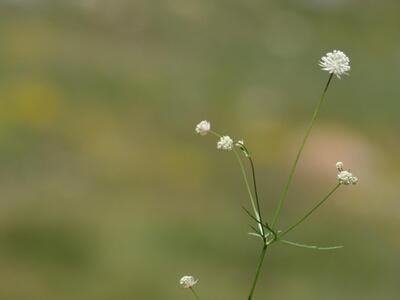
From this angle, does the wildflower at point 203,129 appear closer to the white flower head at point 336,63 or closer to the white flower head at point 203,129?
the white flower head at point 203,129

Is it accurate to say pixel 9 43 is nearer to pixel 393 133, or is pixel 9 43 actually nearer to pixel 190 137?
pixel 190 137

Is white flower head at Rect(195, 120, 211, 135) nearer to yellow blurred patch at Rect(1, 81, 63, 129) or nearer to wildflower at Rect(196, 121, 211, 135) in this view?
Result: wildflower at Rect(196, 121, 211, 135)

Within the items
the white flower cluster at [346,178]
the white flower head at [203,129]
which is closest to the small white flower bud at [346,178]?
the white flower cluster at [346,178]

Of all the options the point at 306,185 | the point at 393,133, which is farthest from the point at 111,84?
the point at 393,133

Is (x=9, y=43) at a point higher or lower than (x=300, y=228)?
higher

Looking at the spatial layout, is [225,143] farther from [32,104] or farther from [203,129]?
[32,104]

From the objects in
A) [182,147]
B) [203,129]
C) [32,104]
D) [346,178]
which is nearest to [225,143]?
[203,129]
